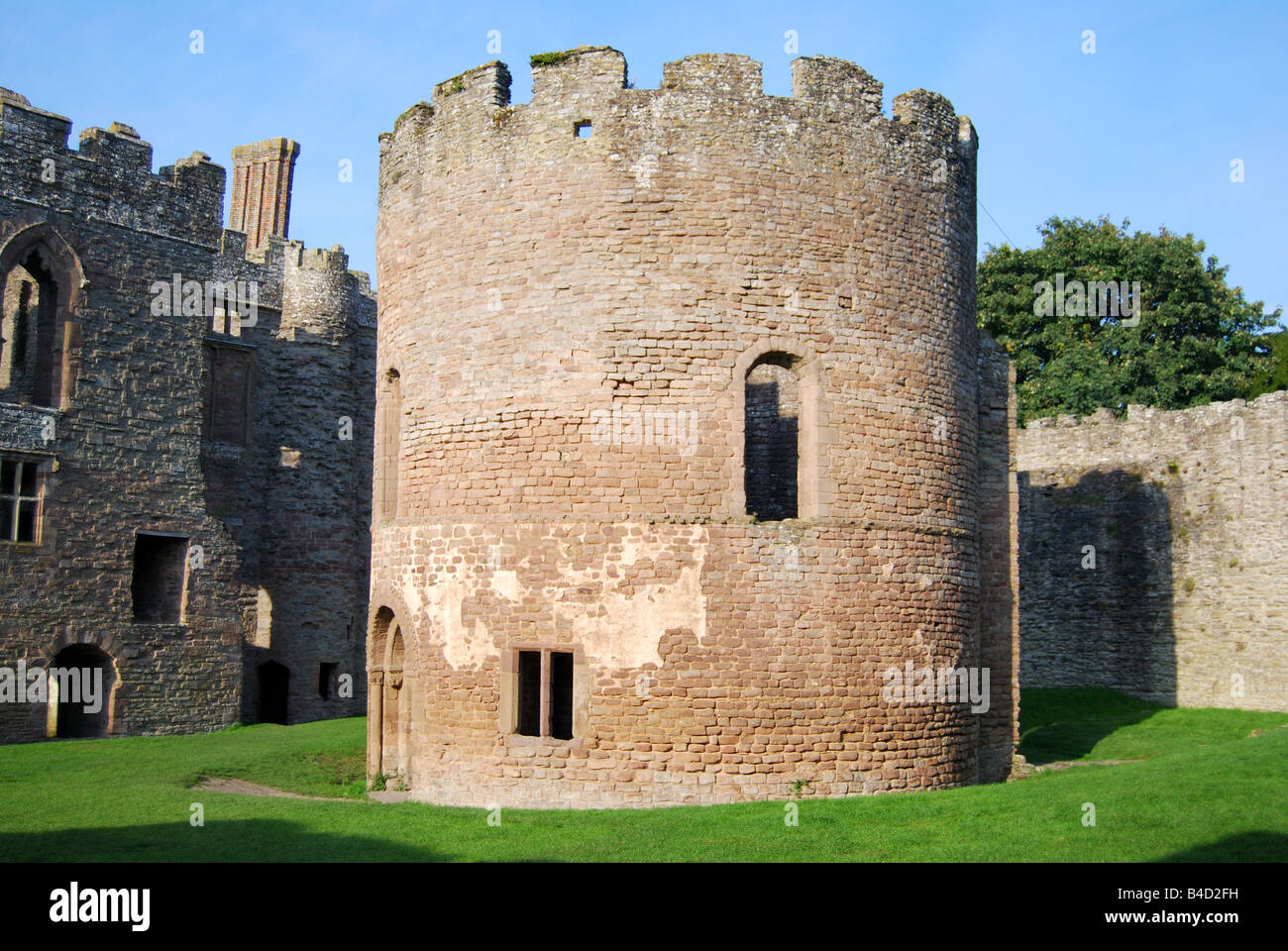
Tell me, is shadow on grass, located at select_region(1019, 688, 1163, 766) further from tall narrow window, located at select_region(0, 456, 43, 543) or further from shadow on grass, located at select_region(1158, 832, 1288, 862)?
tall narrow window, located at select_region(0, 456, 43, 543)

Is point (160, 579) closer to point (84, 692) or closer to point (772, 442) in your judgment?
point (84, 692)

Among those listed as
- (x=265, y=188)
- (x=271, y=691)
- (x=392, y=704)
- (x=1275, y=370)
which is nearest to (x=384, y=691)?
(x=392, y=704)

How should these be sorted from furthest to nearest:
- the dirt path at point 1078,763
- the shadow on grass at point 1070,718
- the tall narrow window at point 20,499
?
the tall narrow window at point 20,499 → the shadow on grass at point 1070,718 → the dirt path at point 1078,763

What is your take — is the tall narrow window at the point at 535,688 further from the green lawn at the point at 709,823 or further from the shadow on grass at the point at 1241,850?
the shadow on grass at the point at 1241,850

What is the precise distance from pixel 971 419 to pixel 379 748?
→ 28.5ft

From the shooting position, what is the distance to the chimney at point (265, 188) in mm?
41719

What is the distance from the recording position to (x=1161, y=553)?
2489 cm

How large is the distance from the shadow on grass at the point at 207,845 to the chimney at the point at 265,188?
33301 mm

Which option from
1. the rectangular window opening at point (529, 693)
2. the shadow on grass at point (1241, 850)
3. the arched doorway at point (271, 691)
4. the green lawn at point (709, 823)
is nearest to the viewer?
the shadow on grass at point (1241, 850)

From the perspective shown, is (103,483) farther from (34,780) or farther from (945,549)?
(945,549)

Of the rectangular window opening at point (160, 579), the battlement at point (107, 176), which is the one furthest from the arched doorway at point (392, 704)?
the battlement at point (107, 176)

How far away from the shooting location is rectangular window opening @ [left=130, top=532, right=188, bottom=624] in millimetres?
22719

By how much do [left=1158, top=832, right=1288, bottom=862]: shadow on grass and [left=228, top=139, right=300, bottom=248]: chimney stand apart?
3808 cm

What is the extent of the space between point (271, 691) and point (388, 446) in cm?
1468
